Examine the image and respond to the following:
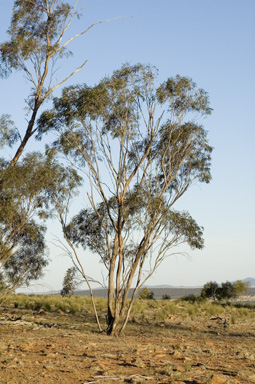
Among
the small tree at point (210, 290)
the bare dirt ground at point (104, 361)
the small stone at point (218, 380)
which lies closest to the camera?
the small stone at point (218, 380)

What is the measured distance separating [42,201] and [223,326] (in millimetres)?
9484

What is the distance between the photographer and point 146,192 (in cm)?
1750

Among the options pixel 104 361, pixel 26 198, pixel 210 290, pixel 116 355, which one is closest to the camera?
pixel 104 361

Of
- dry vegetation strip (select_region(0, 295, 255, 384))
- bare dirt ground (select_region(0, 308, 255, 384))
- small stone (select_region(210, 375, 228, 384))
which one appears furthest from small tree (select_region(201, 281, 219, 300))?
small stone (select_region(210, 375, 228, 384))

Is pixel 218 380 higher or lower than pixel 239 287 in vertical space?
lower

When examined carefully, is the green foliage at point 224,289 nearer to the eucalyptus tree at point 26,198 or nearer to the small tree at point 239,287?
the small tree at point 239,287

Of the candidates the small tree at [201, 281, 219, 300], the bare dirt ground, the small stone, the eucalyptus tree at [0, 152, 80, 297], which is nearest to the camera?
the small stone

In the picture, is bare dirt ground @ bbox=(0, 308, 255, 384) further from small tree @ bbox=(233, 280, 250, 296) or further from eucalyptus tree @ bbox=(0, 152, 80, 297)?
small tree @ bbox=(233, 280, 250, 296)

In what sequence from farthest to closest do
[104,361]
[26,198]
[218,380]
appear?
[26,198] < [104,361] < [218,380]

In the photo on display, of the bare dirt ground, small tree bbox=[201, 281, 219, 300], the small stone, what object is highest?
small tree bbox=[201, 281, 219, 300]

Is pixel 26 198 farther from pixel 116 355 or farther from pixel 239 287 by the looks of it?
pixel 239 287

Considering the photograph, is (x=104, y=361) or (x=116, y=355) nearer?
(x=104, y=361)

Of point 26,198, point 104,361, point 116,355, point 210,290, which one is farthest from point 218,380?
point 210,290

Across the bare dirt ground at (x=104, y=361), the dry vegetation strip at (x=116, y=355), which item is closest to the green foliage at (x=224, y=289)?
the dry vegetation strip at (x=116, y=355)
